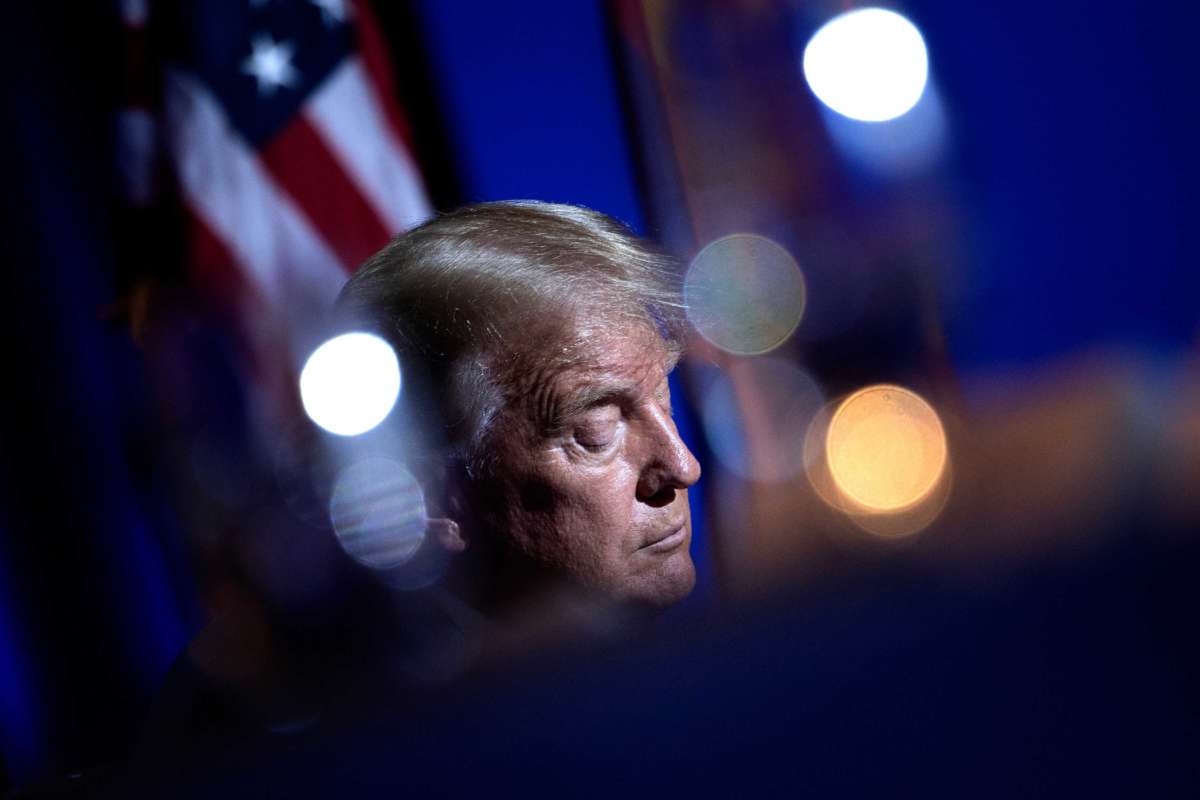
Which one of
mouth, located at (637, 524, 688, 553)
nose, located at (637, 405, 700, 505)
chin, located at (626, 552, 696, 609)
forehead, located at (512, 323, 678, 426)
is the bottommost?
chin, located at (626, 552, 696, 609)

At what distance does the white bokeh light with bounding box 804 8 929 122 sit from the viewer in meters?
1.48

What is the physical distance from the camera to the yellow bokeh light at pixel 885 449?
1617 mm

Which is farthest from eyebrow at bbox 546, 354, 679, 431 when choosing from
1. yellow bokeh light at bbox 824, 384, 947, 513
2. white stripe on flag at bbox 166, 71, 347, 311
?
white stripe on flag at bbox 166, 71, 347, 311

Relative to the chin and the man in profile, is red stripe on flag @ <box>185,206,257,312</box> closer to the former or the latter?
the man in profile

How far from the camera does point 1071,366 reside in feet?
4.98

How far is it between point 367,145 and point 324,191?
0.11 meters

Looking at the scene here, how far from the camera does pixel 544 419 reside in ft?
2.53

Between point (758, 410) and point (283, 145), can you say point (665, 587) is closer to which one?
point (758, 410)

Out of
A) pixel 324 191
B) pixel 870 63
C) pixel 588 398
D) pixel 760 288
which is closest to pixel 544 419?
pixel 588 398

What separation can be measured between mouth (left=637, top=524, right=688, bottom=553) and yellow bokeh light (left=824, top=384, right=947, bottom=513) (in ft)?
2.95

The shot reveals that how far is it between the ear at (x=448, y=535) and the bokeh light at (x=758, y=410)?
82cm

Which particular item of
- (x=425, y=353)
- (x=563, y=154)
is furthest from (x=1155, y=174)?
(x=425, y=353)

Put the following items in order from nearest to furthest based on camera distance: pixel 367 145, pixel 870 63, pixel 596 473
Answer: pixel 596 473, pixel 870 63, pixel 367 145

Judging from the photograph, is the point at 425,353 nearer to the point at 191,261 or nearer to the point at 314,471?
the point at 314,471
